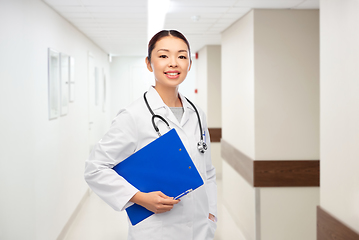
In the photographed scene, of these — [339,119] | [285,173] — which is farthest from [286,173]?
[339,119]

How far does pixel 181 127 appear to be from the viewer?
4.95 ft

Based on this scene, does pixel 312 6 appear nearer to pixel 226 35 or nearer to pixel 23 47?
pixel 226 35

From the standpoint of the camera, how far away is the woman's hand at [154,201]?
1.34 metres

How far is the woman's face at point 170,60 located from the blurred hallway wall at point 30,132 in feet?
5.35

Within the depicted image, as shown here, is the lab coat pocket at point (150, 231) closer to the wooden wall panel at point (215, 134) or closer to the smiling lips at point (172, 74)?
the smiling lips at point (172, 74)

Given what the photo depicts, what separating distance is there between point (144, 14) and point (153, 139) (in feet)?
9.76

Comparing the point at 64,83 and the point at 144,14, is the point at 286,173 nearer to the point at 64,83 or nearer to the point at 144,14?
the point at 144,14

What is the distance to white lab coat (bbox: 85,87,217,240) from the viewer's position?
1.36 metres

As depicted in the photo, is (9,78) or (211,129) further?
(211,129)

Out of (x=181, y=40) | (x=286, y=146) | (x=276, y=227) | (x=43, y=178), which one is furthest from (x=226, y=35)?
(x=181, y=40)

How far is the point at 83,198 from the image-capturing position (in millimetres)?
5625

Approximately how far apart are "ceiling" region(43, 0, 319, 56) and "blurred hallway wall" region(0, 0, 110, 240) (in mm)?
306

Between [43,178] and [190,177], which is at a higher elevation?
[190,177]

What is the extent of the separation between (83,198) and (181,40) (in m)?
4.69
